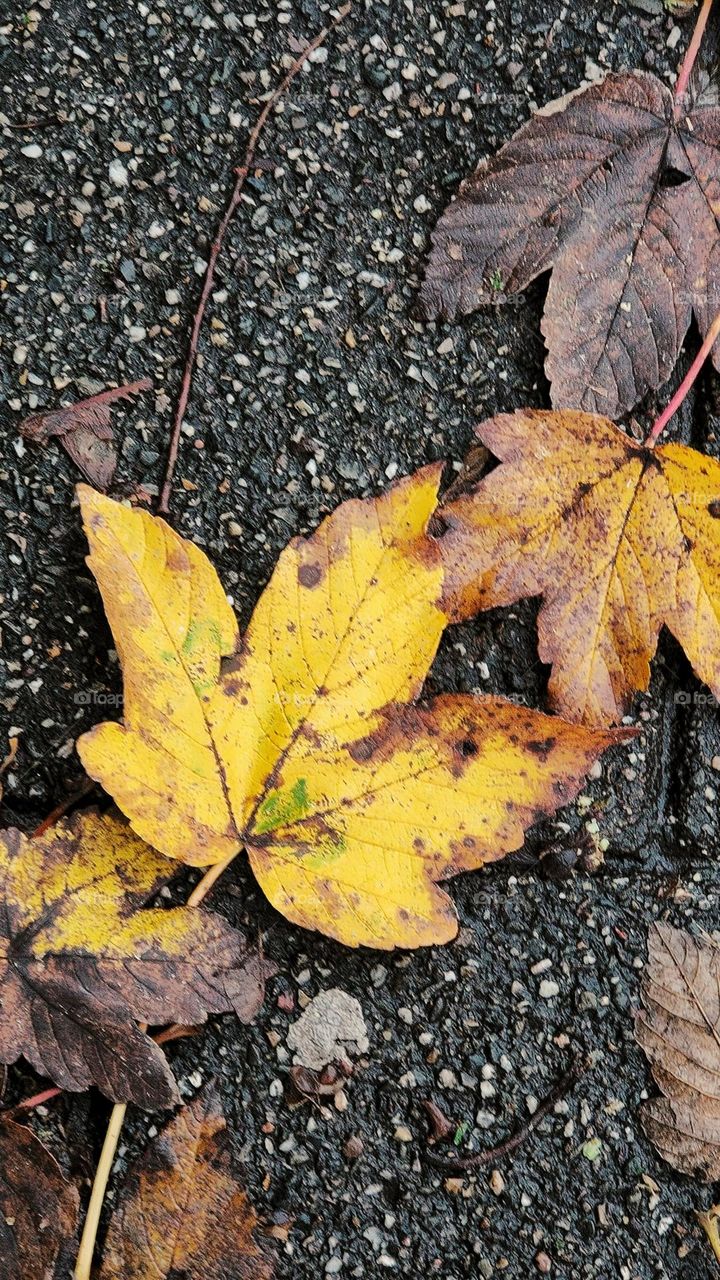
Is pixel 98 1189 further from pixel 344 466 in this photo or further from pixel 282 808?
pixel 344 466

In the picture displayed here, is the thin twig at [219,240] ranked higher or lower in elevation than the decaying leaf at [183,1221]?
higher

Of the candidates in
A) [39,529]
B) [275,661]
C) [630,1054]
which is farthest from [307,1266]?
[39,529]

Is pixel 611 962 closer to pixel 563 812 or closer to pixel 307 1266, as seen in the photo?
pixel 563 812

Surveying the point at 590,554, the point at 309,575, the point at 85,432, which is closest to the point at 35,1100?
the point at 309,575

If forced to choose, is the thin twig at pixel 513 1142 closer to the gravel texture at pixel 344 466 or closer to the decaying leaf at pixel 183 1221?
the gravel texture at pixel 344 466

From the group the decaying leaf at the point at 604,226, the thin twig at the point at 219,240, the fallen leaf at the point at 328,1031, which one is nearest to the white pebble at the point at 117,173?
the thin twig at the point at 219,240

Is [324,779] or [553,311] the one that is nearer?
[324,779]
